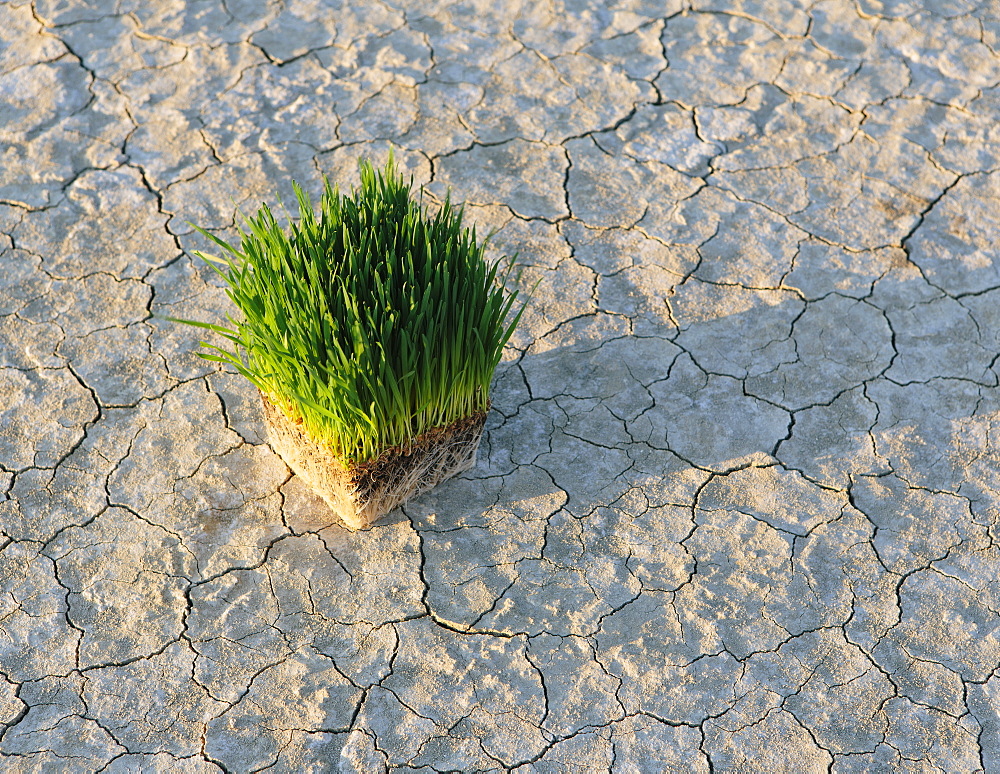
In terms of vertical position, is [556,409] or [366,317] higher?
[366,317]

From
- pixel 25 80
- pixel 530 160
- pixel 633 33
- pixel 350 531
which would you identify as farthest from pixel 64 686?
pixel 633 33

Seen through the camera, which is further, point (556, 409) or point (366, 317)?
point (556, 409)

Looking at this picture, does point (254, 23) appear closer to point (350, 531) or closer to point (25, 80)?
point (25, 80)

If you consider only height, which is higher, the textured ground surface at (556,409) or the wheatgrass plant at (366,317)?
the wheatgrass plant at (366,317)
